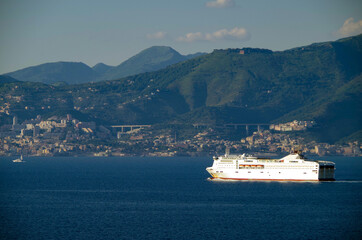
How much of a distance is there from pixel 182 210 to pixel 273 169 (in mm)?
57313

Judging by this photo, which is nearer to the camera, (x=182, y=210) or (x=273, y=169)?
(x=182, y=210)

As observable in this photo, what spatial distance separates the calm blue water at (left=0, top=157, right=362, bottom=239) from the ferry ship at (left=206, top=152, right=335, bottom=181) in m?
3.83

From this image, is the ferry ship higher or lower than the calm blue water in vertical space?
higher

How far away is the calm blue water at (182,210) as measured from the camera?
3703 inches

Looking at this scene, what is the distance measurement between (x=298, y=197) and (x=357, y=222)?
3245cm

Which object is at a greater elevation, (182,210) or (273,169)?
(273,169)

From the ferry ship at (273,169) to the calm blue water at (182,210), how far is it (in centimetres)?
383

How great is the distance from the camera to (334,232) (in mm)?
94312

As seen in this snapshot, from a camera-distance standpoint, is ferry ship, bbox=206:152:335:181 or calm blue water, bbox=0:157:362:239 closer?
calm blue water, bbox=0:157:362:239

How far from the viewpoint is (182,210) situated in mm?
115438

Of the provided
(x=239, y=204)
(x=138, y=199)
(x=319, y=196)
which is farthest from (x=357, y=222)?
(x=138, y=199)

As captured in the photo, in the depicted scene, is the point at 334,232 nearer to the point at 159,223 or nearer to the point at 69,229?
the point at 159,223

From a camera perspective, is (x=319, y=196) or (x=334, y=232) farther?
(x=319, y=196)

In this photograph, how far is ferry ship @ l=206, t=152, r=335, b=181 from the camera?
168 m
